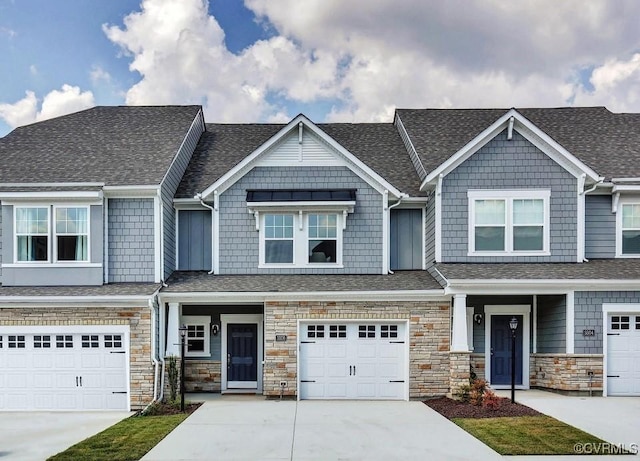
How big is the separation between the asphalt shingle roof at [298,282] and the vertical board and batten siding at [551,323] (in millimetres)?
3274

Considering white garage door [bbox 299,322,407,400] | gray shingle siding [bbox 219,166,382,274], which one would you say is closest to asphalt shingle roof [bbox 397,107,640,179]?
gray shingle siding [bbox 219,166,382,274]

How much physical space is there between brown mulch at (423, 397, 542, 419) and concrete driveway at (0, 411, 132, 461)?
288 inches

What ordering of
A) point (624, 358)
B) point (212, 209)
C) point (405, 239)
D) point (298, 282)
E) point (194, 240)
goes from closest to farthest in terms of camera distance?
point (624, 358), point (298, 282), point (212, 209), point (194, 240), point (405, 239)

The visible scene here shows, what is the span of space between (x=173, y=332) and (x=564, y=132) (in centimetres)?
1379

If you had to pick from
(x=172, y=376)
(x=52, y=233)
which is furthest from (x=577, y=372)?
(x=52, y=233)

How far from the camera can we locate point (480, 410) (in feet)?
44.1

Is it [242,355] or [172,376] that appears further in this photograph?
[242,355]

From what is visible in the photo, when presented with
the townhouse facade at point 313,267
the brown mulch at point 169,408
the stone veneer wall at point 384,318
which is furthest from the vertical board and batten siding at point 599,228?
the brown mulch at point 169,408

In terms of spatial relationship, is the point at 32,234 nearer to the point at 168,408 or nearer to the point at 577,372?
the point at 168,408

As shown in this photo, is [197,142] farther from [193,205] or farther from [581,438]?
[581,438]

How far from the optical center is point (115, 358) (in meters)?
15.1

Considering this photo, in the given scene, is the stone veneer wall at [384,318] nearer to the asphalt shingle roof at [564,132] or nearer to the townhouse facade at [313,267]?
the townhouse facade at [313,267]

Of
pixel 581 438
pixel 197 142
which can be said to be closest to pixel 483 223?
pixel 581 438

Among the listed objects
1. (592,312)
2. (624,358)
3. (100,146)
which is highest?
(100,146)
